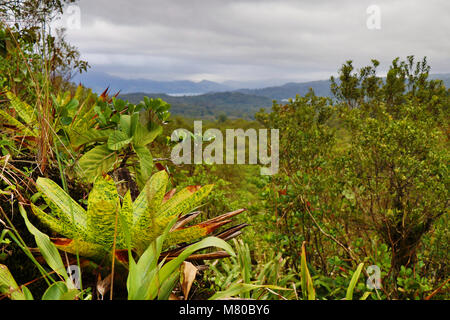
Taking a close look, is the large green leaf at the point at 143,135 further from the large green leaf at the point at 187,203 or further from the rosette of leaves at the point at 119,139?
the large green leaf at the point at 187,203

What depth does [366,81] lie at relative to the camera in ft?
21.4

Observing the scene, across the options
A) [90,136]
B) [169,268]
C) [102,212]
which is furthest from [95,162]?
[169,268]

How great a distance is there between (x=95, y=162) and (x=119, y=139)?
7.4 inches

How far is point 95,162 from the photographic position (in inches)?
64.4

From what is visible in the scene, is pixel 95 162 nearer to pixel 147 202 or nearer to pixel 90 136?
pixel 90 136

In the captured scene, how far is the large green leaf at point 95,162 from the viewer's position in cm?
159

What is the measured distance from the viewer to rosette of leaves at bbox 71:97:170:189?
1618 mm

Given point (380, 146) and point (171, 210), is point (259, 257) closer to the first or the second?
point (380, 146)

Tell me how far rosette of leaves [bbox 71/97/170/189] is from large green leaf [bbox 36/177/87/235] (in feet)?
0.94

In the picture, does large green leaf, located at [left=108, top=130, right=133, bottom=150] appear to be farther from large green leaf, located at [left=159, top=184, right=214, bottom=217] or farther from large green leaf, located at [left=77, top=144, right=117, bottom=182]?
large green leaf, located at [left=159, top=184, right=214, bottom=217]

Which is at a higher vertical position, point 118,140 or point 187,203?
point 118,140

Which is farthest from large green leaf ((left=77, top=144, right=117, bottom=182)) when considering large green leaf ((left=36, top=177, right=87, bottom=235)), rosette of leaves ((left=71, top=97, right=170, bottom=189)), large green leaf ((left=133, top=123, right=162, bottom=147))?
large green leaf ((left=36, top=177, right=87, bottom=235))

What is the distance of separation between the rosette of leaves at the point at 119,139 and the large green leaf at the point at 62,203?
29 cm
